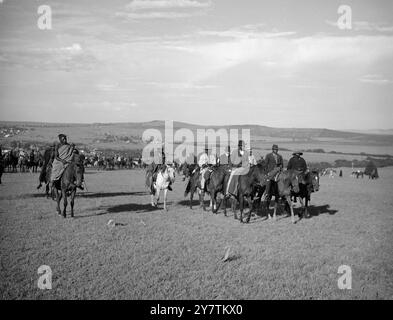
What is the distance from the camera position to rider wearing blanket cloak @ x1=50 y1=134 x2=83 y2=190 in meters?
14.5

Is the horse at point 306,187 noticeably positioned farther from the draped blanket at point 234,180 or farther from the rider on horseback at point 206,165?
the rider on horseback at point 206,165

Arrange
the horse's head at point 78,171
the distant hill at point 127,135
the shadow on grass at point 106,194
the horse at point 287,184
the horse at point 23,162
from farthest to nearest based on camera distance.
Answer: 1. the distant hill at point 127,135
2. the horse at point 23,162
3. the shadow on grass at point 106,194
4. the horse at point 287,184
5. the horse's head at point 78,171

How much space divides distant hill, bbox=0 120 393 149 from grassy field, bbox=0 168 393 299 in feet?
221

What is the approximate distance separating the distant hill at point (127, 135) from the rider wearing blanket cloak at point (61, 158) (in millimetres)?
64627

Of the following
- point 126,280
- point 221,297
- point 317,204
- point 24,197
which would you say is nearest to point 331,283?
point 221,297

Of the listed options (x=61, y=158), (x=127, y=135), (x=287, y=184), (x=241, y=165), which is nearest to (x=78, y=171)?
(x=61, y=158)

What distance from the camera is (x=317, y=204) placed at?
2014 cm

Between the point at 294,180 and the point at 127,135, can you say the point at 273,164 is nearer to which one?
the point at 294,180

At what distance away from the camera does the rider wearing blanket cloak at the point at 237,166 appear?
15398 mm

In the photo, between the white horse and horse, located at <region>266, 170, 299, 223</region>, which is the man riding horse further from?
horse, located at <region>266, 170, 299, 223</region>

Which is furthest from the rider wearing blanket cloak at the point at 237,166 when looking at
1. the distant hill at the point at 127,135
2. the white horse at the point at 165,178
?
the distant hill at the point at 127,135

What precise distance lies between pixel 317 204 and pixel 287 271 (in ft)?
40.0

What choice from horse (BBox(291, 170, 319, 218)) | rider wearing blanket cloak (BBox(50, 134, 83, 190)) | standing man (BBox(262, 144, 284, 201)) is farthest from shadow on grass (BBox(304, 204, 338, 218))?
rider wearing blanket cloak (BBox(50, 134, 83, 190))
